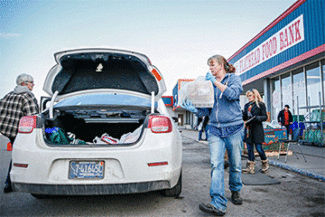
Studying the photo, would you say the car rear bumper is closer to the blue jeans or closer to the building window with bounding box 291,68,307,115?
the blue jeans

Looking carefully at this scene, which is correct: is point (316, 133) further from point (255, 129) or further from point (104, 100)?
point (104, 100)

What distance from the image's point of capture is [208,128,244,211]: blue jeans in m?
2.54

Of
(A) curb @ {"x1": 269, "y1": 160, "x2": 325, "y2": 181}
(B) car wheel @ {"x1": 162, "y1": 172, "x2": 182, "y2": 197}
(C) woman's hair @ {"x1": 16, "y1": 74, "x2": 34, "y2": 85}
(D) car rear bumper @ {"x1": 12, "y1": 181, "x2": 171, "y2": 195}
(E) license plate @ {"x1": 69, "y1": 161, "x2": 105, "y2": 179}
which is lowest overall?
(A) curb @ {"x1": 269, "y1": 160, "x2": 325, "y2": 181}

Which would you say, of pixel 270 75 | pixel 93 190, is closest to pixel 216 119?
pixel 93 190

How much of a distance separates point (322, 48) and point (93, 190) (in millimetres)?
9268

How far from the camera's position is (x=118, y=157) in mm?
2287

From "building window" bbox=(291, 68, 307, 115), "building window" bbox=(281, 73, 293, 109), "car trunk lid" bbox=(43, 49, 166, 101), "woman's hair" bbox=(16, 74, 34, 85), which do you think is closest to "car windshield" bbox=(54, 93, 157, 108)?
"car trunk lid" bbox=(43, 49, 166, 101)

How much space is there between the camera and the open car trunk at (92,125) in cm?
294

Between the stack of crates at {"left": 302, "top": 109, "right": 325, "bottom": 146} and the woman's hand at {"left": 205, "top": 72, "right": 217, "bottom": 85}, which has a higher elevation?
the woman's hand at {"left": 205, "top": 72, "right": 217, "bottom": 85}

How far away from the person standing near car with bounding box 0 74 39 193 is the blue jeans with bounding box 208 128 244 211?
270 centimetres

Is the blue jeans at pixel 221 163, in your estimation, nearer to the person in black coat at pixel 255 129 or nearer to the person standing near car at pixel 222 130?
the person standing near car at pixel 222 130

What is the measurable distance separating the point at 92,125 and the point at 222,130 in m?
2.61

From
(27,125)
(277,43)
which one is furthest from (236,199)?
(277,43)

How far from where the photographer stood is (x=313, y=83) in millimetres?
9961
